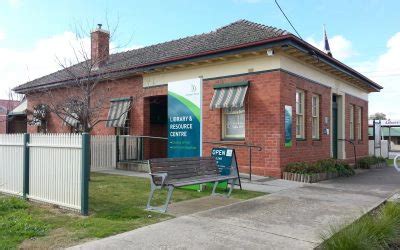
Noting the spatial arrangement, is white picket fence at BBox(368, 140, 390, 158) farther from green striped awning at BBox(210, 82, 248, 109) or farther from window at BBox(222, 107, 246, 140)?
green striped awning at BBox(210, 82, 248, 109)

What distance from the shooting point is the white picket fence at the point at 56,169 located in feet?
23.3

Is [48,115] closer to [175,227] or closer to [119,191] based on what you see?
[119,191]

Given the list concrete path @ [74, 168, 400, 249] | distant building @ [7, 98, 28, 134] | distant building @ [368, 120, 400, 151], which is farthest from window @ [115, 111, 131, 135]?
distant building @ [368, 120, 400, 151]

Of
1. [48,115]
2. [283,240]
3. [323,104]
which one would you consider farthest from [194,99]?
[48,115]

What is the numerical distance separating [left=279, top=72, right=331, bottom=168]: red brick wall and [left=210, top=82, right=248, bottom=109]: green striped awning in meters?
1.34

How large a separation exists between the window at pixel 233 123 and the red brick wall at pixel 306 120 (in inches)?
60.8

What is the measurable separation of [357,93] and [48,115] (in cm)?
1713

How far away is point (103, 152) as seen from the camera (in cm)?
A: 1571

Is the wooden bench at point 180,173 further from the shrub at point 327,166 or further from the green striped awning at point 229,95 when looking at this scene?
the shrub at point 327,166

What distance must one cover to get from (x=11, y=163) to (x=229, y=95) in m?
7.46

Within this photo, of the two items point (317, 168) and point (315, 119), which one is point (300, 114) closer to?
point (315, 119)

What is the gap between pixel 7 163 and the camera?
9.09 meters

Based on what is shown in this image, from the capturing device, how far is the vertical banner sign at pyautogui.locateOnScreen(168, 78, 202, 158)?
10.6 m

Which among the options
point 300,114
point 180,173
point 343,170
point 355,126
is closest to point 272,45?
point 300,114
